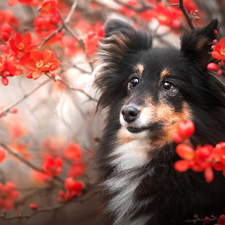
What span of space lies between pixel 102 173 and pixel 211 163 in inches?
55.6

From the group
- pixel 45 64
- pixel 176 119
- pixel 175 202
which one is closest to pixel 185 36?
pixel 176 119

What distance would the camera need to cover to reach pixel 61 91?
3.56 meters

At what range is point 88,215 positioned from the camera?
14.2 feet

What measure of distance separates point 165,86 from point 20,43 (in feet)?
3.98

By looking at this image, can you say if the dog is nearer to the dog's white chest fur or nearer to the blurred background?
the dog's white chest fur

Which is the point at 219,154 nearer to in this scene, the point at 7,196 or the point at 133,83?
the point at 133,83

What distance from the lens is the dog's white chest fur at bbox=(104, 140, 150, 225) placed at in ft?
8.16

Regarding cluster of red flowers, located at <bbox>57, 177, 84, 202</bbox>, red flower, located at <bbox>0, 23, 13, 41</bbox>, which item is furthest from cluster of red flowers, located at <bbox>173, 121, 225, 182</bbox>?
cluster of red flowers, located at <bbox>57, 177, 84, 202</bbox>

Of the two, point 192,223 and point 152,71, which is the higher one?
point 152,71

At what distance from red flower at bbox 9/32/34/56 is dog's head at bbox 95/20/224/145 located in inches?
30.5

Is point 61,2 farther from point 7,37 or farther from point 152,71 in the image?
point 152,71

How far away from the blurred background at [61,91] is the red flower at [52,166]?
1cm

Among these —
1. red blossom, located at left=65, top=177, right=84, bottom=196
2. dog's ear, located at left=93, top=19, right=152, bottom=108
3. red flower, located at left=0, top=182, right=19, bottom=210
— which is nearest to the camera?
dog's ear, located at left=93, top=19, right=152, bottom=108

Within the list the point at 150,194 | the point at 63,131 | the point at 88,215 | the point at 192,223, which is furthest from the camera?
the point at 63,131
